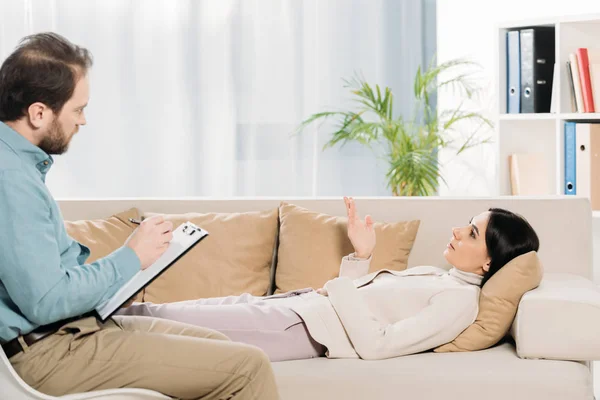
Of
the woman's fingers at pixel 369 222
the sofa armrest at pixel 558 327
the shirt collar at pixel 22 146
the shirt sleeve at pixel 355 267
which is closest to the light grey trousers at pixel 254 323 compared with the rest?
the shirt sleeve at pixel 355 267

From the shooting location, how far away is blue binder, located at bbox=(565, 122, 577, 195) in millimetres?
3783

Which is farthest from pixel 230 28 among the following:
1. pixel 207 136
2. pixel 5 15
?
pixel 5 15

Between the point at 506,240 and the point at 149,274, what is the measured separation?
1152mm

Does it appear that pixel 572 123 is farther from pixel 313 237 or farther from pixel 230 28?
pixel 230 28

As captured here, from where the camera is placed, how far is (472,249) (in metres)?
2.44

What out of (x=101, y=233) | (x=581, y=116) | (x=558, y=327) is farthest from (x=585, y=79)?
(x=101, y=233)

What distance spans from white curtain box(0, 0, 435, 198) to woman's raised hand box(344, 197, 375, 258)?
2.12 m

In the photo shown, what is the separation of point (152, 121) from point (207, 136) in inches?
12.8

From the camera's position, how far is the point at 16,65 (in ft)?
5.44

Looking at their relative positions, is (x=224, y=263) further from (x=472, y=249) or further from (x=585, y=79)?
(x=585, y=79)

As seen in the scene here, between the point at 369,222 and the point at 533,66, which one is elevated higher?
the point at 533,66

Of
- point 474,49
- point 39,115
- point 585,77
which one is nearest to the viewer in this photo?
point 39,115

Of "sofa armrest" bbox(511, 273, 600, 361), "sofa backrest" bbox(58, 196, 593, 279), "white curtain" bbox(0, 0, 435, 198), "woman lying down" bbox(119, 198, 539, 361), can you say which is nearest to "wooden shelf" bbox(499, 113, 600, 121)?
"white curtain" bbox(0, 0, 435, 198)

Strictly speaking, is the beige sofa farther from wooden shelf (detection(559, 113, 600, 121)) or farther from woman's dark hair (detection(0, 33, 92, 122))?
wooden shelf (detection(559, 113, 600, 121))
